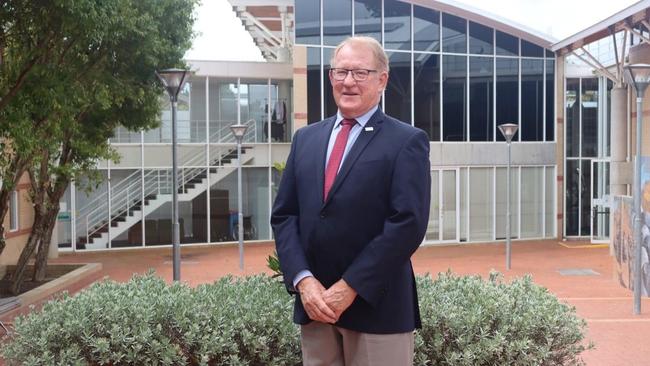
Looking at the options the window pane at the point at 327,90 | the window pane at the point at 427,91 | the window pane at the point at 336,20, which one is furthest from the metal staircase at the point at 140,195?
the window pane at the point at 427,91

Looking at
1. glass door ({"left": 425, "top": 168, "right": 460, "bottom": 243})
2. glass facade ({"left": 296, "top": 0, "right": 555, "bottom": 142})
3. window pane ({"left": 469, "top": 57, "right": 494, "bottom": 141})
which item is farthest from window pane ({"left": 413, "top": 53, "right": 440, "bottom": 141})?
glass door ({"left": 425, "top": 168, "right": 460, "bottom": 243})

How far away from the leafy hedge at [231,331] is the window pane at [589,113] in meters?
19.4

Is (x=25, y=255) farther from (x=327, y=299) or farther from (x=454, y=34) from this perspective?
(x=454, y=34)

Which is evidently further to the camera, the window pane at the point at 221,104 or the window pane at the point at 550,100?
the window pane at the point at 550,100

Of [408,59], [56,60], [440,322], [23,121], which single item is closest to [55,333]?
[440,322]

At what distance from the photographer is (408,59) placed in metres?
20.5

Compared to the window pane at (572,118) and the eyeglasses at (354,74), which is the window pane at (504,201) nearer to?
the window pane at (572,118)

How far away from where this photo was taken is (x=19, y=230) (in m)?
16.5

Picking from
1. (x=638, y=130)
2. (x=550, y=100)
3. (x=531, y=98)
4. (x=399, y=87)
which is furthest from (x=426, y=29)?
(x=638, y=130)

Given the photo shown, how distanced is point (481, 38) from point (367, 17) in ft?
13.1

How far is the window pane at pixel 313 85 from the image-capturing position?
19.9m

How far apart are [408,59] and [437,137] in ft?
8.86

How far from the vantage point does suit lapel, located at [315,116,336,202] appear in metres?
2.73

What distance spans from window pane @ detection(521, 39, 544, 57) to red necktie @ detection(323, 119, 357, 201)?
2026cm
